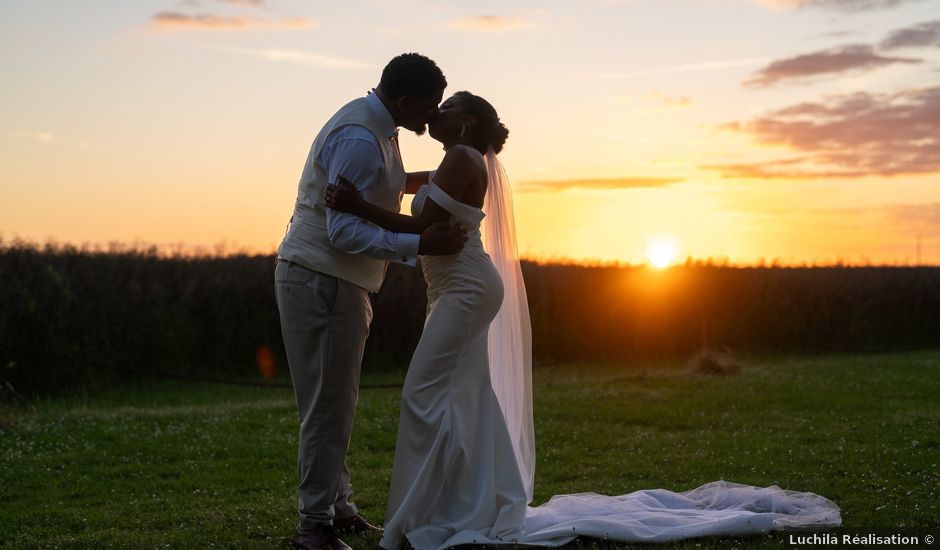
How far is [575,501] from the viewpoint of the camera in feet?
23.0

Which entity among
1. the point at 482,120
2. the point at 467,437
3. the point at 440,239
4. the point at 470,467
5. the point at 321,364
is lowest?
the point at 470,467

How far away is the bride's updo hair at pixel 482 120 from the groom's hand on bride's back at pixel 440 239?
0.84 meters

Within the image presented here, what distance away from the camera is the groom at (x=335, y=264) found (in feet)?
18.9

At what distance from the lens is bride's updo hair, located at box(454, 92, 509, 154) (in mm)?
6613

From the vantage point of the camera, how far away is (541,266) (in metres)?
25.0

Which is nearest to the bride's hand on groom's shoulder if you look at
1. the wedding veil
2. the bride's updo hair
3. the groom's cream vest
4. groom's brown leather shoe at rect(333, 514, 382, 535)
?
the groom's cream vest

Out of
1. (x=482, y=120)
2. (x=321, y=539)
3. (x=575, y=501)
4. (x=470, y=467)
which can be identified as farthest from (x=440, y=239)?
(x=575, y=501)

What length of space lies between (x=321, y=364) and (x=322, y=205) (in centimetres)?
94

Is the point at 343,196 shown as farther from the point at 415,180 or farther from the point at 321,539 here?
the point at 321,539

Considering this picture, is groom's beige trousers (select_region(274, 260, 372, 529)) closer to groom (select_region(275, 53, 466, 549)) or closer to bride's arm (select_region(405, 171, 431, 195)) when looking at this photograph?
groom (select_region(275, 53, 466, 549))

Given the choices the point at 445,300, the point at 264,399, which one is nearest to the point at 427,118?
the point at 445,300

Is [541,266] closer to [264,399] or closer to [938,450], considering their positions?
[264,399]

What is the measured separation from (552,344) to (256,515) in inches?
651

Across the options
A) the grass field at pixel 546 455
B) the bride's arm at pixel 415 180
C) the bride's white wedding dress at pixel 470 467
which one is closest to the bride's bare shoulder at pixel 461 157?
the bride's white wedding dress at pixel 470 467
